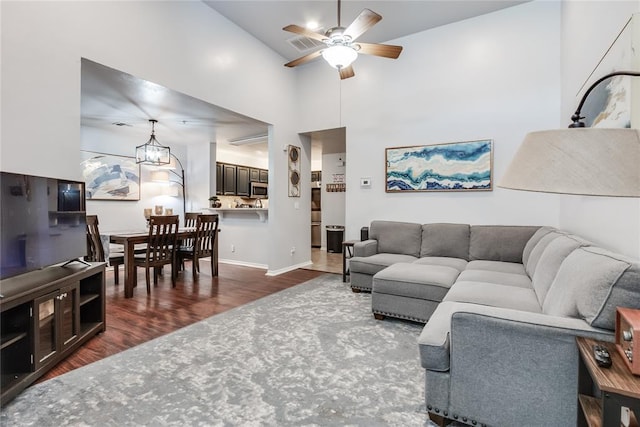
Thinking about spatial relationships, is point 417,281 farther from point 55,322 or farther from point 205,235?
point 205,235

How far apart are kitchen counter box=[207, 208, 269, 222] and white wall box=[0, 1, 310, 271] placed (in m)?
0.54

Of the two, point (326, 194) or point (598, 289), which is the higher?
point (326, 194)

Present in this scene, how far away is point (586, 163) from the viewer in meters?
→ 0.88

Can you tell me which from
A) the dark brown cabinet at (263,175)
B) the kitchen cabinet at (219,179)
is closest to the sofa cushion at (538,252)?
the kitchen cabinet at (219,179)

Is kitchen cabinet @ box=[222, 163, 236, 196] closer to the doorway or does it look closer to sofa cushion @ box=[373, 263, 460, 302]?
the doorway

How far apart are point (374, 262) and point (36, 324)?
2.94 metres

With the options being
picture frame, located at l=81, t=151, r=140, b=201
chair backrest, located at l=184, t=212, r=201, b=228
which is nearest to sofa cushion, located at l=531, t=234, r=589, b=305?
chair backrest, located at l=184, t=212, r=201, b=228

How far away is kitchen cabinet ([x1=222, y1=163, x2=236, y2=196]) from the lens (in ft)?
22.4

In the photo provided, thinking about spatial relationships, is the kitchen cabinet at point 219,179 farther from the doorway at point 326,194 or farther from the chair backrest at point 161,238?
the chair backrest at point 161,238

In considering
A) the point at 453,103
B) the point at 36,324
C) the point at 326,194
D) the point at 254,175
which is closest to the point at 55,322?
the point at 36,324

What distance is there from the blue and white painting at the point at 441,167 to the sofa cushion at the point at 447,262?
1016 millimetres

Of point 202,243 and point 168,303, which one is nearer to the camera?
point 168,303

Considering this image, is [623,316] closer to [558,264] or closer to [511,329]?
[511,329]

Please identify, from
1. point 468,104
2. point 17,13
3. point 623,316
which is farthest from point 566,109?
point 17,13
